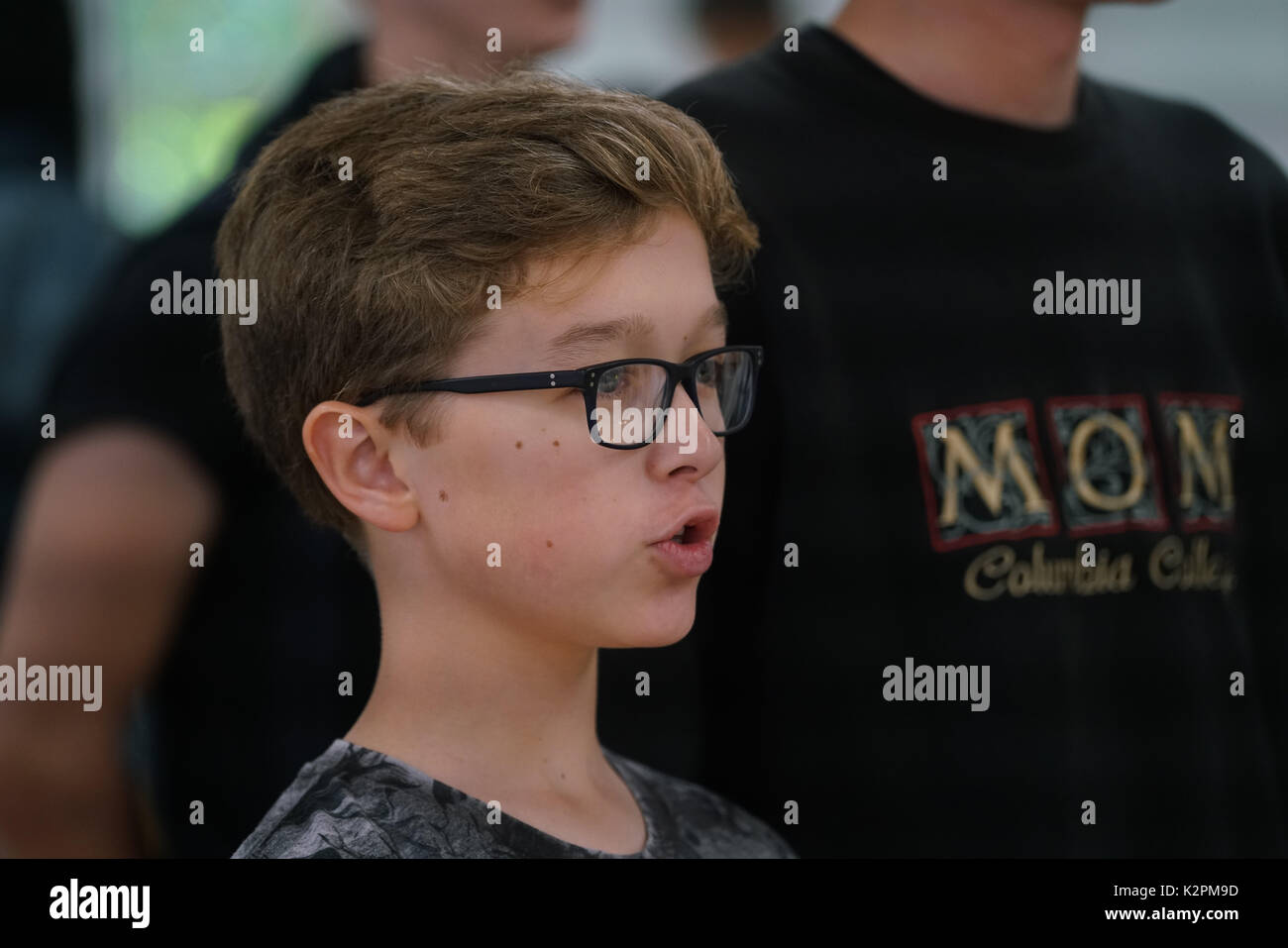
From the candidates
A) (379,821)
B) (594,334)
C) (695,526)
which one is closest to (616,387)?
(594,334)

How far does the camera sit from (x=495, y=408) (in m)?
1.29

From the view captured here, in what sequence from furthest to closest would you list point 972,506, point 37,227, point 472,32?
1. point 37,227
2. point 472,32
3. point 972,506

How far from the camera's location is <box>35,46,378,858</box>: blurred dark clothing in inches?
69.5

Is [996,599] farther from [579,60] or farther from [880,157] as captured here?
[579,60]

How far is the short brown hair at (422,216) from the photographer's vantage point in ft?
4.20

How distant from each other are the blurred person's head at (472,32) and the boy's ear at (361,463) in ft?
1.86

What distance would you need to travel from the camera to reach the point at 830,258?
1665 millimetres

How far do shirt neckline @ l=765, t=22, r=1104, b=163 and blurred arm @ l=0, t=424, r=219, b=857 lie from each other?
884 millimetres

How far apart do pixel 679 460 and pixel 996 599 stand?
1.73ft

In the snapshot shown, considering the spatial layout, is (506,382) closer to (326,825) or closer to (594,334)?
(594,334)

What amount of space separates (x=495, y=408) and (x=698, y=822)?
0.52 metres

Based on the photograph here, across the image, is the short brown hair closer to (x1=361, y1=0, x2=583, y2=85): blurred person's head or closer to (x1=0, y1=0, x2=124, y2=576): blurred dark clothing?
(x1=361, y1=0, x2=583, y2=85): blurred person's head

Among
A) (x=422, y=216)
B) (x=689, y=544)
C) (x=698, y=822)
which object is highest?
(x=422, y=216)
